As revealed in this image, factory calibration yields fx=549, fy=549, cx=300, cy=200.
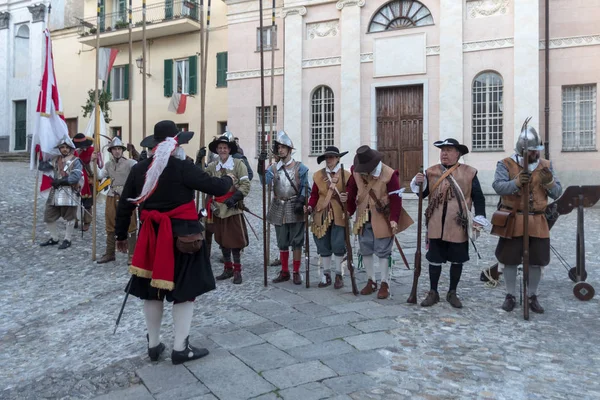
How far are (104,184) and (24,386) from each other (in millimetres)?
4891

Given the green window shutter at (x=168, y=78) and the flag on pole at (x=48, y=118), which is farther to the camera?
the green window shutter at (x=168, y=78)

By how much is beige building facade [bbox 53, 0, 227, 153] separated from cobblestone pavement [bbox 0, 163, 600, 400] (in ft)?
52.6

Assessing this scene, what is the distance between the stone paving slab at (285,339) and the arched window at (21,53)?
92.8 ft

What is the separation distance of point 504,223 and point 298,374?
8.91 ft

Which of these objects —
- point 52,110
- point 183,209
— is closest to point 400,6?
point 52,110

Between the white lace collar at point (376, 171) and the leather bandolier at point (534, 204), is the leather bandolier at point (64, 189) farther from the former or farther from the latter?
the leather bandolier at point (534, 204)

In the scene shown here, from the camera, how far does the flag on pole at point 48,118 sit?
29.9ft

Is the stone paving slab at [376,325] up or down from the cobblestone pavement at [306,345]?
up

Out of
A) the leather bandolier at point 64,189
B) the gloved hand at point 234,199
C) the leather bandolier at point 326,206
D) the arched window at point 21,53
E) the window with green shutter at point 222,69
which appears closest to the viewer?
the leather bandolier at point 326,206

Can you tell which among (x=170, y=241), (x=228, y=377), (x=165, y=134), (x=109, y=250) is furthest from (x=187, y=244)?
(x=109, y=250)

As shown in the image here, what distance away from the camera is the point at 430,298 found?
5.67 m

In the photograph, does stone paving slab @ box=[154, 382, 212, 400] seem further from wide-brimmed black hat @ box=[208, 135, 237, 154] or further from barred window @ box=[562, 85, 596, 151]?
barred window @ box=[562, 85, 596, 151]

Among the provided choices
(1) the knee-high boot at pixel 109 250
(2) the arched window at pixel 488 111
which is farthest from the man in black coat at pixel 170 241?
(2) the arched window at pixel 488 111

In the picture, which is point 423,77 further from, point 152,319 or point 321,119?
point 152,319
